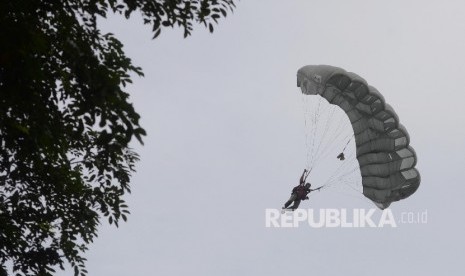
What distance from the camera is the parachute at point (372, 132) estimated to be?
32.3 metres

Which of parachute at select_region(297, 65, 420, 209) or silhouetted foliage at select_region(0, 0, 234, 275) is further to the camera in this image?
parachute at select_region(297, 65, 420, 209)

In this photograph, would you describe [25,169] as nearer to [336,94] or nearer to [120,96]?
[120,96]

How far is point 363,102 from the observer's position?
3247cm

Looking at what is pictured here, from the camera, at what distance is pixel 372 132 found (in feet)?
109

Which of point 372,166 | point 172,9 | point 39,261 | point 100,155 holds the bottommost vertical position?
point 39,261

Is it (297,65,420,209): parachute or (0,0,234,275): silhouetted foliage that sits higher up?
(297,65,420,209): parachute

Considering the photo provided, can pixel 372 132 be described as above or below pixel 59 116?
above

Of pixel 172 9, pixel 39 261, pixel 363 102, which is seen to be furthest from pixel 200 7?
pixel 363 102

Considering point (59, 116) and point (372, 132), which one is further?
point (372, 132)

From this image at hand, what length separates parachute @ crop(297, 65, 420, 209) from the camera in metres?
32.3

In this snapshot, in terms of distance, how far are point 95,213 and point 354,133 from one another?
2153 cm

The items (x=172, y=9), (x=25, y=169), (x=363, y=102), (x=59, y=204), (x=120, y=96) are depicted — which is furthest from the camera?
(x=363, y=102)

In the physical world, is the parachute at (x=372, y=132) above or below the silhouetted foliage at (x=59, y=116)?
above

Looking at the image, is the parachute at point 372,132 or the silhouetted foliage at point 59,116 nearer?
the silhouetted foliage at point 59,116
